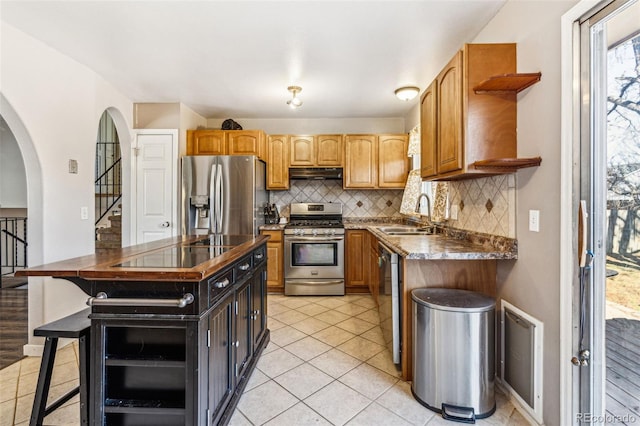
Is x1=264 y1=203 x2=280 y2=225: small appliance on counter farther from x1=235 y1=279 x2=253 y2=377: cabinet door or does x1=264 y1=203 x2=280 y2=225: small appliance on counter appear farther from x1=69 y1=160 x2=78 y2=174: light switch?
x1=235 y1=279 x2=253 y2=377: cabinet door

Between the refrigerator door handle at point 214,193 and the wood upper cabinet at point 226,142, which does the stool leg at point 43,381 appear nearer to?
the refrigerator door handle at point 214,193

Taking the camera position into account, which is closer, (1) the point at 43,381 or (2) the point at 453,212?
(1) the point at 43,381

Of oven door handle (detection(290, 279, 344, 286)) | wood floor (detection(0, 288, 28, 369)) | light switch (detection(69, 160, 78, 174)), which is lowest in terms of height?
wood floor (detection(0, 288, 28, 369))

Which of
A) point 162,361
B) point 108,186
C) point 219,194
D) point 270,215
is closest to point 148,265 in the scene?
point 162,361

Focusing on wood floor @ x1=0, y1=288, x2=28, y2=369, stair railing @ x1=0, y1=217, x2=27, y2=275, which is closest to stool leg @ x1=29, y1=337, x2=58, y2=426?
wood floor @ x1=0, y1=288, x2=28, y2=369

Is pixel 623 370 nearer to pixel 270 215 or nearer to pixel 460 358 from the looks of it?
pixel 460 358

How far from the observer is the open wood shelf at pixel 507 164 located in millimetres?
1624

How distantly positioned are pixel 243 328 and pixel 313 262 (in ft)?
6.88

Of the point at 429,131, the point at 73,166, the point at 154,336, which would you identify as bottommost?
the point at 154,336

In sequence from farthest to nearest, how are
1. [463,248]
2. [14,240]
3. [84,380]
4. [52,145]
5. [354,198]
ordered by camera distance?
1. [14,240]
2. [354,198]
3. [52,145]
4. [463,248]
5. [84,380]

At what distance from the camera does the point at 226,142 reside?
416cm

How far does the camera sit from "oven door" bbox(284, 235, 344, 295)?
13.0ft

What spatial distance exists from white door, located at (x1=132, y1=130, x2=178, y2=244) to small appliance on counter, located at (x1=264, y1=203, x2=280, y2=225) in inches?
48.6

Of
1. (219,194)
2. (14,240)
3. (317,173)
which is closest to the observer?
(219,194)
